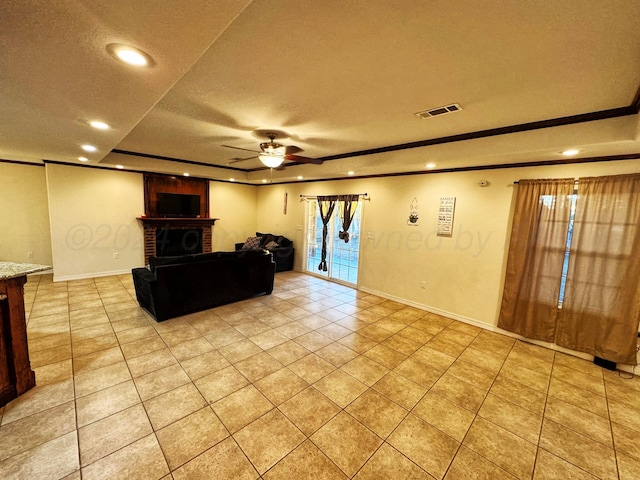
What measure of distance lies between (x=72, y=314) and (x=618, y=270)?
7.13 meters

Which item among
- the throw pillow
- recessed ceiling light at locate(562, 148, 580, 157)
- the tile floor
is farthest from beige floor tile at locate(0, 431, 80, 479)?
the throw pillow

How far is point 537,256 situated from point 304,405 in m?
3.45

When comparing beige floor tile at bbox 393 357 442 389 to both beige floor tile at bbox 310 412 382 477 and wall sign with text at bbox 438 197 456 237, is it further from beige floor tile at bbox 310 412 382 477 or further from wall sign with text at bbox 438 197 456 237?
wall sign with text at bbox 438 197 456 237

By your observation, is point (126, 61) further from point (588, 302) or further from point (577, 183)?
point (588, 302)

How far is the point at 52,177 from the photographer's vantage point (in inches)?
199

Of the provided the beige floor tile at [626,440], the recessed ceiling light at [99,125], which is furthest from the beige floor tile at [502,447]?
the recessed ceiling light at [99,125]

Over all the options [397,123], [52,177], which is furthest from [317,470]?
[52,177]

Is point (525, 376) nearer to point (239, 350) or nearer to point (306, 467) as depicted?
point (306, 467)

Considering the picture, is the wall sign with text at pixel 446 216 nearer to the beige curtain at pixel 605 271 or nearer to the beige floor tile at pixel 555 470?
the beige curtain at pixel 605 271

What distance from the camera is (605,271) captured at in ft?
9.71

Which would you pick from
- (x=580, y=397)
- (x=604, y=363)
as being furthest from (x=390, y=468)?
(x=604, y=363)

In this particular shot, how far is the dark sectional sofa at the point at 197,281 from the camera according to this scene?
3.67 meters

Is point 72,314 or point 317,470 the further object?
point 72,314

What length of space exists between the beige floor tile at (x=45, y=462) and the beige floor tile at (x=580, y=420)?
144 inches
